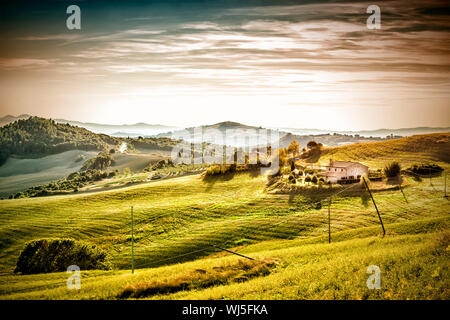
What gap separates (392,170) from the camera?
24281mm

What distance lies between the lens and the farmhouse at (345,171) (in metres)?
24.7

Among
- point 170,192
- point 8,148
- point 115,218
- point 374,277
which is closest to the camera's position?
point 374,277

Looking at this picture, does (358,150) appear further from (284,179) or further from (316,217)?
(316,217)

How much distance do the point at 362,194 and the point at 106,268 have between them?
70.5 ft

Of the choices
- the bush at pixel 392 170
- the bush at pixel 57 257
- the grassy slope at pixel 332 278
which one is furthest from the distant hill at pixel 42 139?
the bush at pixel 392 170

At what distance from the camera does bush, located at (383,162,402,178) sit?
79.4 ft

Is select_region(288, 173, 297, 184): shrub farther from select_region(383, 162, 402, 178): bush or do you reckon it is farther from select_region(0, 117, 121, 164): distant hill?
select_region(0, 117, 121, 164): distant hill

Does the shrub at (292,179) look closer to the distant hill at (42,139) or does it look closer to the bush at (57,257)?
the bush at (57,257)

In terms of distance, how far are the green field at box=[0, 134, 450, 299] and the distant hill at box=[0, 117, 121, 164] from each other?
47.8 ft

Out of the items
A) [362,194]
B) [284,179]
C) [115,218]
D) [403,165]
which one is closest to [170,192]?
[115,218]

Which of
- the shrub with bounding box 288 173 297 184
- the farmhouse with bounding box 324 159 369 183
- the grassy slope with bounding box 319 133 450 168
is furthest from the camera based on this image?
the shrub with bounding box 288 173 297 184

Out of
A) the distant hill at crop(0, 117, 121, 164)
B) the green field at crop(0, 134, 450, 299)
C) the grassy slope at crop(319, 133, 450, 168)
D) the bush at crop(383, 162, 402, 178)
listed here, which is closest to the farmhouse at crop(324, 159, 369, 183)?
the green field at crop(0, 134, 450, 299)

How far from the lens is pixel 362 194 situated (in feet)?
78.0
